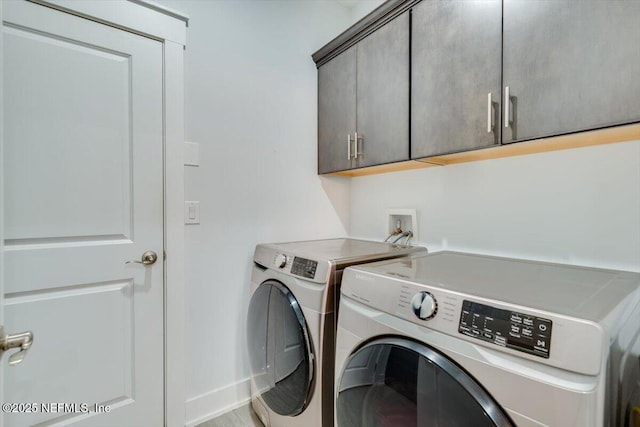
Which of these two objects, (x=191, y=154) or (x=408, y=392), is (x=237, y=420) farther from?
(x=191, y=154)

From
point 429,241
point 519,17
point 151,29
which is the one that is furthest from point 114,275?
point 519,17

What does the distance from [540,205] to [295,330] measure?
1.20m

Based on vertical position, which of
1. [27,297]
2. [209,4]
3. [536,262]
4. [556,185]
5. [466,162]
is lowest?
[27,297]

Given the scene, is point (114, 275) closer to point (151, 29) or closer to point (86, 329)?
point (86, 329)

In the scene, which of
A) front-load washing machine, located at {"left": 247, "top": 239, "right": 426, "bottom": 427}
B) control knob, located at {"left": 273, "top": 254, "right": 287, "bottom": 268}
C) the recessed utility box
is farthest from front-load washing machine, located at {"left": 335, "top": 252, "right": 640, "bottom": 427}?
the recessed utility box

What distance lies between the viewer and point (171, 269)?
1.54 metres

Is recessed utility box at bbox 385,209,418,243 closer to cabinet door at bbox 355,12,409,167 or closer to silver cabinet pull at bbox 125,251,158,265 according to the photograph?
cabinet door at bbox 355,12,409,167

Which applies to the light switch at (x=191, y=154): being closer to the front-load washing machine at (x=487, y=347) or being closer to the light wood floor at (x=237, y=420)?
the front-load washing machine at (x=487, y=347)

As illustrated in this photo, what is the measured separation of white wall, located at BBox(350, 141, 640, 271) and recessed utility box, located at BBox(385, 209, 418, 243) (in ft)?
0.13

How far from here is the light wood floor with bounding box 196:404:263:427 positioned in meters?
1.61

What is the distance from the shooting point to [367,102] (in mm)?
1680

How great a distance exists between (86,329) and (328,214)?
1469 mm

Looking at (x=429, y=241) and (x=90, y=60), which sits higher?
(x=90, y=60)

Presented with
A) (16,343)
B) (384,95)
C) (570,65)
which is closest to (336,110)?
(384,95)
